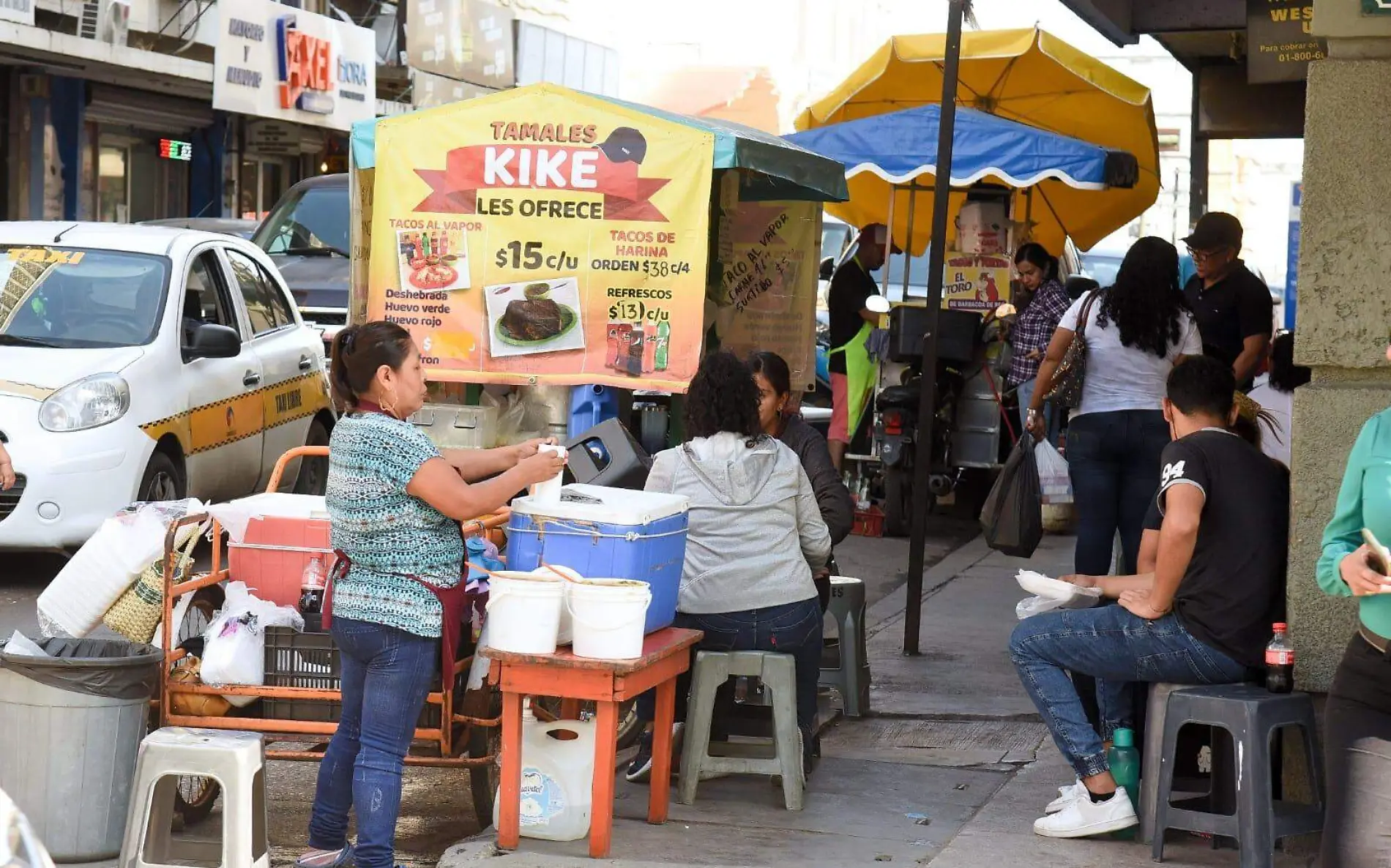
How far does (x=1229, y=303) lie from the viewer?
26.9 feet

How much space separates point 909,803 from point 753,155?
4057 millimetres

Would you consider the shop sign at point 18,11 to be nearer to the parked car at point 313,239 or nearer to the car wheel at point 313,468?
the parked car at point 313,239

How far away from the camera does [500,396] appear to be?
31.0 ft

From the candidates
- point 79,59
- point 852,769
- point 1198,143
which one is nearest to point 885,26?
point 79,59

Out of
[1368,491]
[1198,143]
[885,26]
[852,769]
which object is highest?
[885,26]

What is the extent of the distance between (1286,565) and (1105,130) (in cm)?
929

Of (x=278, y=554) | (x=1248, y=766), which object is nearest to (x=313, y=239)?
(x=278, y=554)

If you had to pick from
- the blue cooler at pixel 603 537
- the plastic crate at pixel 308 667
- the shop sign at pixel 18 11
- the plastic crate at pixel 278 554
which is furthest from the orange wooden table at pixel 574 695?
the shop sign at pixel 18 11

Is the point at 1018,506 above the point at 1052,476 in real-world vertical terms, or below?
below

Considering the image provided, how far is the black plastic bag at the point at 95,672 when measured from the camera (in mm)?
5027

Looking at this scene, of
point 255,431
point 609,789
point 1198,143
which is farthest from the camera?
point 1198,143

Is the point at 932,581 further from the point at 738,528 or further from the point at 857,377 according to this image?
the point at 738,528

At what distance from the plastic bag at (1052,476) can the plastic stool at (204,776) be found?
4206 millimetres

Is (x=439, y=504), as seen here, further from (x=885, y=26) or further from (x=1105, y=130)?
(x=885, y=26)
